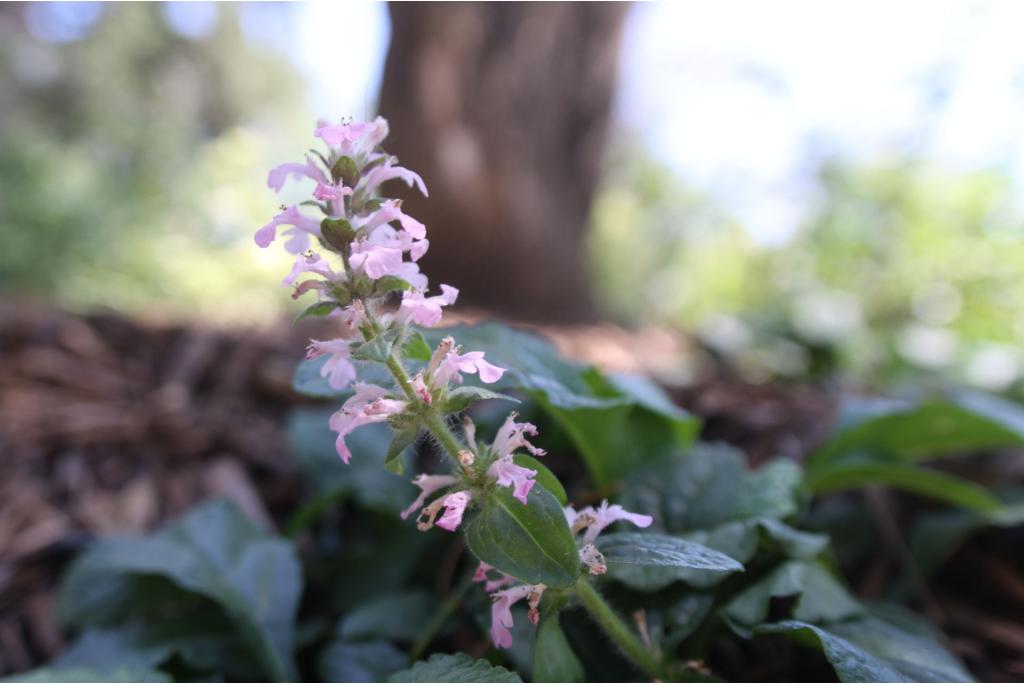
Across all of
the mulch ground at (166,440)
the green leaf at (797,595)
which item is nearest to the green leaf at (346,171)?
the green leaf at (797,595)

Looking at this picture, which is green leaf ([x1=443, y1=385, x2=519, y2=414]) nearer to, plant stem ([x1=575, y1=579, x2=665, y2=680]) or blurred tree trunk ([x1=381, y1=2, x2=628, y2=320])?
plant stem ([x1=575, y1=579, x2=665, y2=680])

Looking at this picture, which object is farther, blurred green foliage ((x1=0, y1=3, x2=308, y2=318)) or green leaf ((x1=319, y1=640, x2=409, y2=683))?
blurred green foliage ((x1=0, y1=3, x2=308, y2=318))

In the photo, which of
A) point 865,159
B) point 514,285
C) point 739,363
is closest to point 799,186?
point 865,159

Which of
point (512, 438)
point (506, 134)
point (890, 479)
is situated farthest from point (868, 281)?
point (512, 438)

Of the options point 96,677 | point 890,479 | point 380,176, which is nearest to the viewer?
point 380,176

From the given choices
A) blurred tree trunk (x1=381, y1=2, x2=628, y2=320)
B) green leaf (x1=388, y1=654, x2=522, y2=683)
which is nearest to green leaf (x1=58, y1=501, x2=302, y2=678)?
green leaf (x1=388, y1=654, x2=522, y2=683)

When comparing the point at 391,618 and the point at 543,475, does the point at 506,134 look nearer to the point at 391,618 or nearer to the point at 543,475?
the point at 391,618

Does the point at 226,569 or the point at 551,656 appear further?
the point at 226,569

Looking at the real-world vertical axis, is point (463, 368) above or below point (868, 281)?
above
